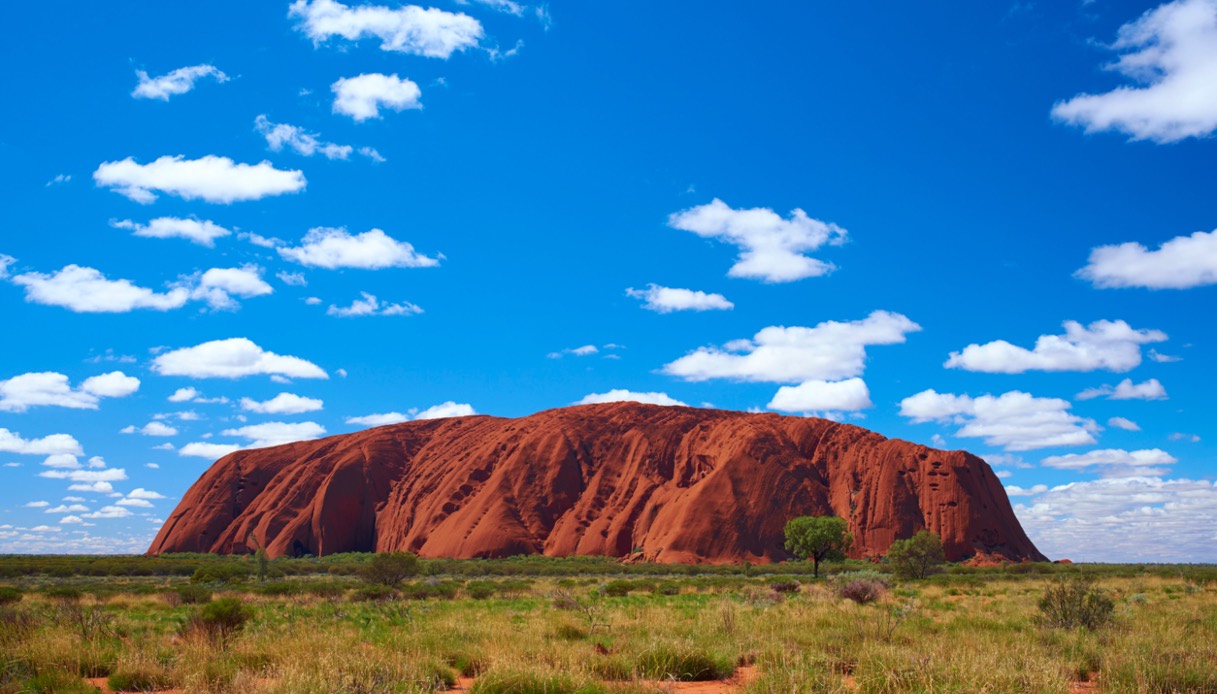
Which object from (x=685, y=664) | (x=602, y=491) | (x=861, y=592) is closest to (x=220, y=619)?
(x=685, y=664)

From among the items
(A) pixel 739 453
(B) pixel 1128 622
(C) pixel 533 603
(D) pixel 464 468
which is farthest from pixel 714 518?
(B) pixel 1128 622

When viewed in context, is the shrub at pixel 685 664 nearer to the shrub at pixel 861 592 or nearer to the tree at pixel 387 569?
the shrub at pixel 861 592

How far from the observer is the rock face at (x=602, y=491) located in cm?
8931

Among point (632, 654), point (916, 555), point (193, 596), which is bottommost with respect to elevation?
point (916, 555)

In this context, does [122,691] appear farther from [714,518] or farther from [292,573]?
[714,518]

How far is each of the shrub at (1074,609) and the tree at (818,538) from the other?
4054cm

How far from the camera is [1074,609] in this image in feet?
53.6

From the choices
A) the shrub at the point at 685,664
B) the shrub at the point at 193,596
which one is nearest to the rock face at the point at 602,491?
the shrub at the point at 193,596

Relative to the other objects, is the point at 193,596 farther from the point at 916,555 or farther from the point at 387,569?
the point at 916,555

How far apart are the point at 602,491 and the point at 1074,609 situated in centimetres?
8630

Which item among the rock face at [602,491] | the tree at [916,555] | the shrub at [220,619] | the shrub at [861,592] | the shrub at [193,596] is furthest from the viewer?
the rock face at [602,491]

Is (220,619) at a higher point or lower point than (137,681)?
higher

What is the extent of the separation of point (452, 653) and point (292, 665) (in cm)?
289

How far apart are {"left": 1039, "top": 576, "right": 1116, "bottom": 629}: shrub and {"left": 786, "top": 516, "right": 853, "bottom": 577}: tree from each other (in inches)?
1596
